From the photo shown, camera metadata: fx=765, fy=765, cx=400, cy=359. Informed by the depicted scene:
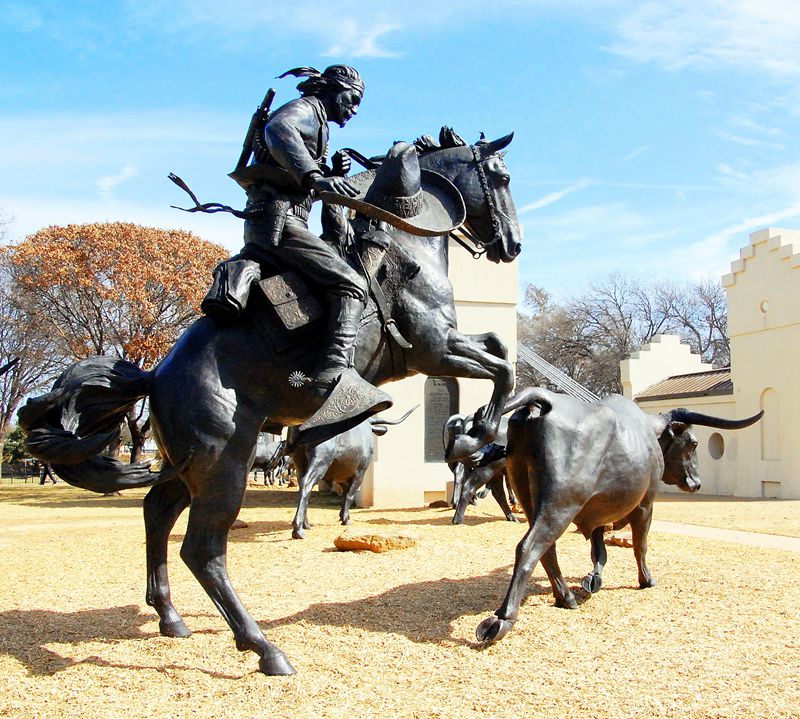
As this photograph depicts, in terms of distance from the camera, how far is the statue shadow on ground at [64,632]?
4.55 meters

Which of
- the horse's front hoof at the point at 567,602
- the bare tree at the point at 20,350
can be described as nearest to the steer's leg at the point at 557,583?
Answer: the horse's front hoof at the point at 567,602

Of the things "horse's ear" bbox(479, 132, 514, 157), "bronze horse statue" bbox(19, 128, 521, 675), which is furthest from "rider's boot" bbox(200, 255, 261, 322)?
"horse's ear" bbox(479, 132, 514, 157)

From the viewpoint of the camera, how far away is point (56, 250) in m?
21.7

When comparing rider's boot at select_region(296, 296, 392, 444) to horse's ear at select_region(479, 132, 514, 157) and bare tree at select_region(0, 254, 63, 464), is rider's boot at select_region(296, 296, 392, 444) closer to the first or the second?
horse's ear at select_region(479, 132, 514, 157)

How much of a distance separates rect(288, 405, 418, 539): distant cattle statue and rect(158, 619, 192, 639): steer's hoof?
18.3 ft

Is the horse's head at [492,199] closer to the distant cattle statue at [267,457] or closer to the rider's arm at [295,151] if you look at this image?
the rider's arm at [295,151]

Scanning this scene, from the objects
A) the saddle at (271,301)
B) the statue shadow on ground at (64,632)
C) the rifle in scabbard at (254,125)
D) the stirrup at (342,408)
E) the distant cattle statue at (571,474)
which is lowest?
the statue shadow on ground at (64,632)

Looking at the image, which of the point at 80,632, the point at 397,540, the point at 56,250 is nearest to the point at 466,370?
the point at 80,632

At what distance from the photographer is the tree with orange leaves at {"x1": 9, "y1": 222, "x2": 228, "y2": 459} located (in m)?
21.8

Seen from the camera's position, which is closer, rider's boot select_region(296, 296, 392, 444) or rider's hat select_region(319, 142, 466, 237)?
rider's boot select_region(296, 296, 392, 444)

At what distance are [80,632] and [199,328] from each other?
94.9 inches

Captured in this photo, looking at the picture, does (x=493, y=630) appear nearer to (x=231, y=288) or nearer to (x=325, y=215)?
(x=231, y=288)

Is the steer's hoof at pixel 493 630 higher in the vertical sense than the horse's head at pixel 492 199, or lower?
lower

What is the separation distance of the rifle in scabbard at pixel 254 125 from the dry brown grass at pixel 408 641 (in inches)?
123
